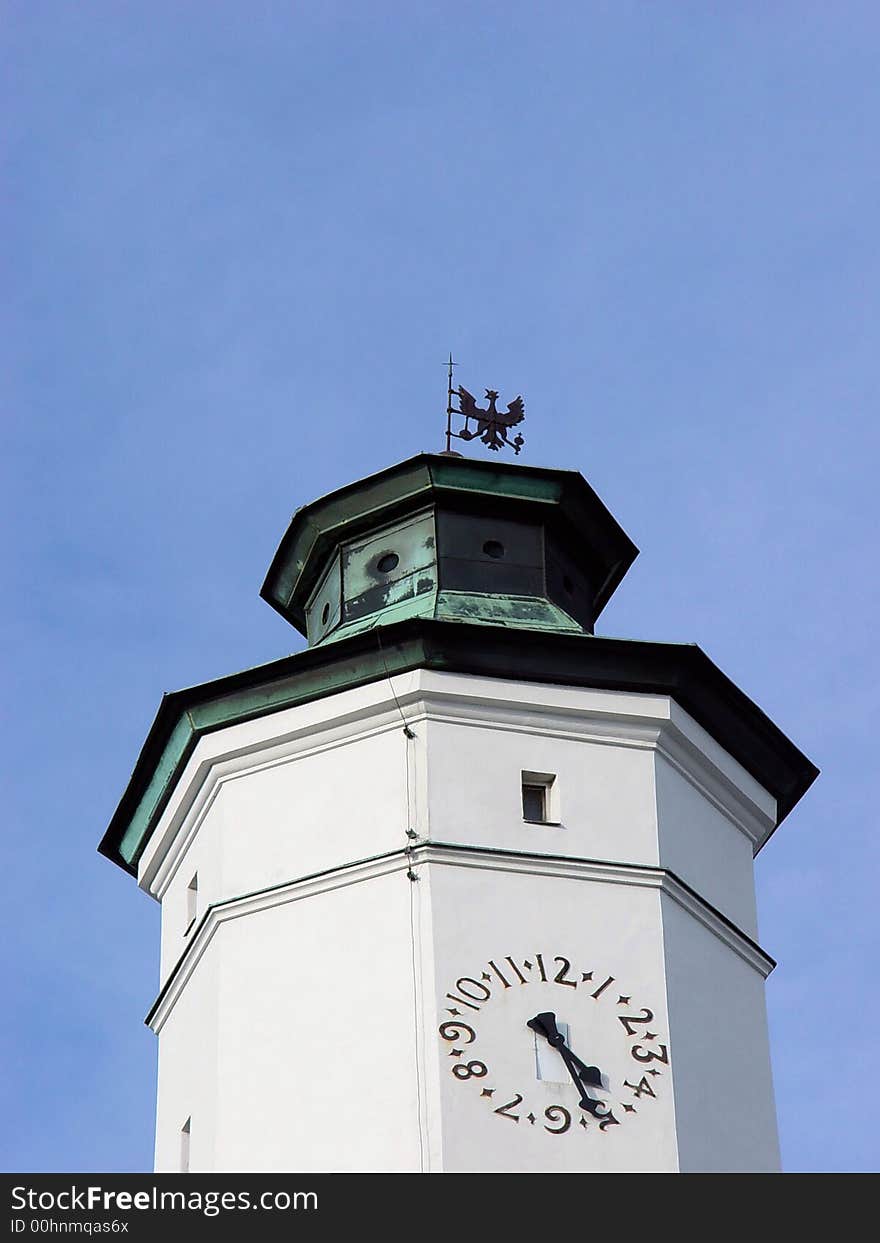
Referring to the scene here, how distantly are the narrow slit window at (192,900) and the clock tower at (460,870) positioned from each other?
40 mm

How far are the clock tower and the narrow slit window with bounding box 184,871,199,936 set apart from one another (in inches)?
1.6

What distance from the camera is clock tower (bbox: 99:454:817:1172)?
70.7ft

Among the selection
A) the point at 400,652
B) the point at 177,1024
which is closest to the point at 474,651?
the point at 400,652

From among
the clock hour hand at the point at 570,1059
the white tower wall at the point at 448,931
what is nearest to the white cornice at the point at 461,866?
the white tower wall at the point at 448,931

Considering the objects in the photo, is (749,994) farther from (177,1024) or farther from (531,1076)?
(177,1024)

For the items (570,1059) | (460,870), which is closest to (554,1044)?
(570,1059)

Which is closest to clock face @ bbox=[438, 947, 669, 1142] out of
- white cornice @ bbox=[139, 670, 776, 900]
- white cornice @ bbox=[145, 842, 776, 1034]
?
white cornice @ bbox=[145, 842, 776, 1034]

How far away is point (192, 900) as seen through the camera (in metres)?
24.2

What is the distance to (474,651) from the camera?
23.2 metres

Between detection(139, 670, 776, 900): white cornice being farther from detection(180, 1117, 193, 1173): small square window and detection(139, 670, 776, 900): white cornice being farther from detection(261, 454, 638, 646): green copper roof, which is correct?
detection(180, 1117, 193, 1173): small square window

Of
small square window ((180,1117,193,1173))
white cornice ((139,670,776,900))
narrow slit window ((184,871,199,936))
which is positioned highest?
white cornice ((139,670,776,900))

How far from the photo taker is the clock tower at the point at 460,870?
2155 centimetres

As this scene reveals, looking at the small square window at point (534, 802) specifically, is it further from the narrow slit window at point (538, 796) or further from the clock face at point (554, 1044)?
the clock face at point (554, 1044)
